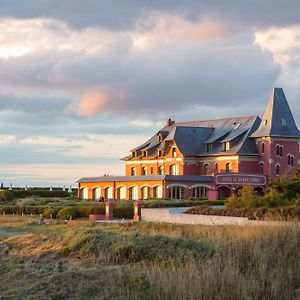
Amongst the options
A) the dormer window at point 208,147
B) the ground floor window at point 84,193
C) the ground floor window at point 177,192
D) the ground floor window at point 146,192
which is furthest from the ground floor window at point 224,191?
the ground floor window at point 84,193

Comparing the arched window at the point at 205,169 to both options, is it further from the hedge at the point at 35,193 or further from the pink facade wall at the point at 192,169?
the hedge at the point at 35,193

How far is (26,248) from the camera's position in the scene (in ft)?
66.9

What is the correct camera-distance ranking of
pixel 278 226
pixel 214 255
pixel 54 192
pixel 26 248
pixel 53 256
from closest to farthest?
pixel 214 255 → pixel 278 226 → pixel 53 256 → pixel 26 248 → pixel 54 192

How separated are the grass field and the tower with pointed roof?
164ft

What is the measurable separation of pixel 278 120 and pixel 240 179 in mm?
9560

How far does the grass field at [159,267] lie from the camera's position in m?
13.0

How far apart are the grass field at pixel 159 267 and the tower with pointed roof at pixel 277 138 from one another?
49.9 m

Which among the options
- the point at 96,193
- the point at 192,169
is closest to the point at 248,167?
the point at 192,169

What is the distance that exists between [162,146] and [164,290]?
65376 mm

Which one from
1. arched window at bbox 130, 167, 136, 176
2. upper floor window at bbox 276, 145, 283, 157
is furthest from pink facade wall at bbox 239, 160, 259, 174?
arched window at bbox 130, 167, 136, 176

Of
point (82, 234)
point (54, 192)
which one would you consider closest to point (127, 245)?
point (82, 234)

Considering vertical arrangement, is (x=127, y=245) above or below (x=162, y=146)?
below

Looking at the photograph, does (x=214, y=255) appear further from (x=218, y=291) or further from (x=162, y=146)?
(x=162, y=146)

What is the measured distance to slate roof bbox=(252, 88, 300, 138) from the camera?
68.6 m
